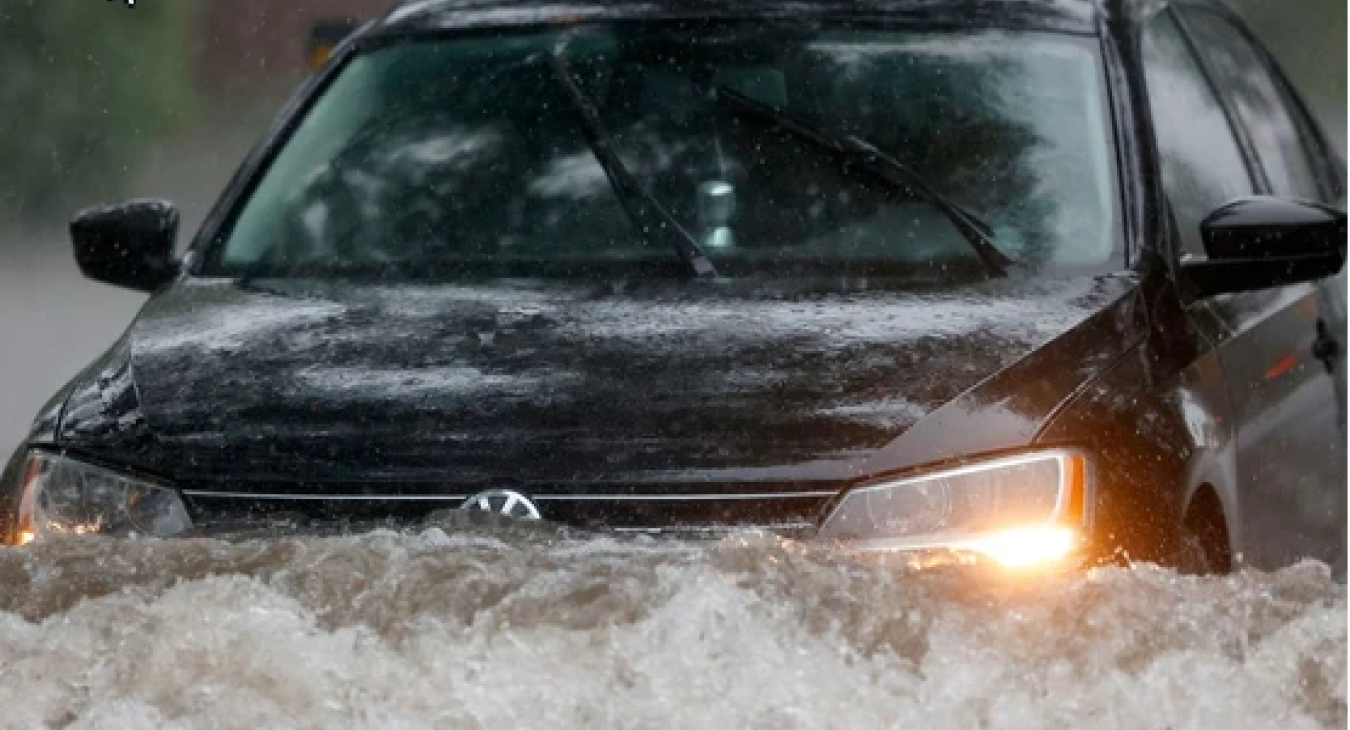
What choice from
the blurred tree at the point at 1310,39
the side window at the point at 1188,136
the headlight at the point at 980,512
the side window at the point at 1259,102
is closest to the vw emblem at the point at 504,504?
the headlight at the point at 980,512

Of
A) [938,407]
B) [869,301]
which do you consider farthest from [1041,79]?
[938,407]

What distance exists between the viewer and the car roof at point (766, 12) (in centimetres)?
670

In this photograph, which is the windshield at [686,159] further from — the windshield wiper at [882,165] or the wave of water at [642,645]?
the wave of water at [642,645]

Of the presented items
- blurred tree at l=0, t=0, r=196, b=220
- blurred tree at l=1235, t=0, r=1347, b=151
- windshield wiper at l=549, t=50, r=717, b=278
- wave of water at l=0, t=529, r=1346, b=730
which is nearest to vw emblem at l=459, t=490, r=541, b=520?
wave of water at l=0, t=529, r=1346, b=730

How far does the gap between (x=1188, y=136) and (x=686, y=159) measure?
1.23 m

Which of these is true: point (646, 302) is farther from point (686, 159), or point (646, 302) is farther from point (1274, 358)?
point (1274, 358)

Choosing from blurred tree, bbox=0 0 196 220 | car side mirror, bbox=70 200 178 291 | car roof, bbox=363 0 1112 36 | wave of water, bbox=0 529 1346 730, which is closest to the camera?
wave of water, bbox=0 529 1346 730

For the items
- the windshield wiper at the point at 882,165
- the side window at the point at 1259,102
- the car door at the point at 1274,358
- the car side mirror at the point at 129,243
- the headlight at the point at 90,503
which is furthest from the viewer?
the side window at the point at 1259,102

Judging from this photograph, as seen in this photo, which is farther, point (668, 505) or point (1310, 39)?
point (1310, 39)

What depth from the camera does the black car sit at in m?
5.18

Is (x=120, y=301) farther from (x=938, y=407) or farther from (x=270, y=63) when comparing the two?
(x=938, y=407)

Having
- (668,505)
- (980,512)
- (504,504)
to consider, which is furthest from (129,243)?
(980,512)

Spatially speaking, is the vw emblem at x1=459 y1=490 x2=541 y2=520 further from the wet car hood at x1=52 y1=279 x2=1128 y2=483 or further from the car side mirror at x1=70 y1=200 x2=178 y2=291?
the car side mirror at x1=70 y1=200 x2=178 y2=291

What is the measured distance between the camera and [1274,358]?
6.70m
